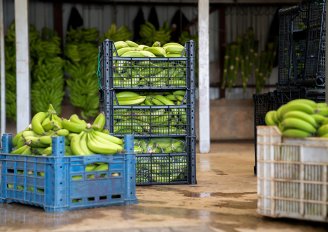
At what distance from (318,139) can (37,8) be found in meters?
13.4

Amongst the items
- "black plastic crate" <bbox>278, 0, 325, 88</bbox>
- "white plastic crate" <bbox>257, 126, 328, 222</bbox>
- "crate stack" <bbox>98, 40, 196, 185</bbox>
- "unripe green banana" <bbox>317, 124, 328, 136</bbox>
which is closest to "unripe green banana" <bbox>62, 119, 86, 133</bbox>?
"crate stack" <bbox>98, 40, 196, 185</bbox>

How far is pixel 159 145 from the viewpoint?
7789mm

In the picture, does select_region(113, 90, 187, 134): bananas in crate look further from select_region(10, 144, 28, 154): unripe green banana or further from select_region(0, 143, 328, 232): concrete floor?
select_region(10, 144, 28, 154): unripe green banana

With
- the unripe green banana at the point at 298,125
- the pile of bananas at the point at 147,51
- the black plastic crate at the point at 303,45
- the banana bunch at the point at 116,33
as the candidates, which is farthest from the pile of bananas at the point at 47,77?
the unripe green banana at the point at 298,125

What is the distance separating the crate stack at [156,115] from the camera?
7590 millimetres

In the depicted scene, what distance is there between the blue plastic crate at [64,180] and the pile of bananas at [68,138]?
4.4 inches

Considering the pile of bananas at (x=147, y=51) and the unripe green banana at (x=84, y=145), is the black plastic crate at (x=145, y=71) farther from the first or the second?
the unripe green banana at (x=84, y=145)

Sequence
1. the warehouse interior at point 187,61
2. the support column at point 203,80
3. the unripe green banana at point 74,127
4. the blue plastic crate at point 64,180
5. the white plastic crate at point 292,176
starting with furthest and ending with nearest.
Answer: the support column at point 203,80 < the warehouse interior at point 187,61 < the unripe green banana at point 74,127 < the blue plastic crate at point 64,180 < the white plastic crate at point 292,176

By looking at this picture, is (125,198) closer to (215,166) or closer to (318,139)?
(318,139)

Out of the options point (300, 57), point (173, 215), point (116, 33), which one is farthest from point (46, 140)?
point (116, 33)

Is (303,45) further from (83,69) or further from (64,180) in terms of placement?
(83,69)

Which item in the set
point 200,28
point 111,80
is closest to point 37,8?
point 200,28

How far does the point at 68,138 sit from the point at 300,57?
418 centimetres

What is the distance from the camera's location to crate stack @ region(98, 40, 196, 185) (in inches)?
299
